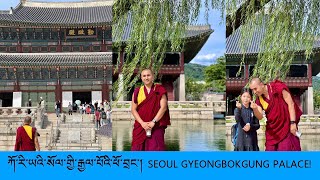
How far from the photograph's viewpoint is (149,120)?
200 inches

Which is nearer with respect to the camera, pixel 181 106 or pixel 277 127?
pixel 277 127

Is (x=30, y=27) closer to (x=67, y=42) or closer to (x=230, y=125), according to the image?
(x=67, y=42)

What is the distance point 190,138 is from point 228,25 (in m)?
1.25

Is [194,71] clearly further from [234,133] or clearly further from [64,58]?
[64,58]

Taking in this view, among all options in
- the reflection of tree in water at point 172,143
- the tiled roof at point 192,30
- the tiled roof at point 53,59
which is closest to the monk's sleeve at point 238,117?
the reflection of tree in water at point 172,143

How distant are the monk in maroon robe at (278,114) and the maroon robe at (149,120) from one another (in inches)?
34.9

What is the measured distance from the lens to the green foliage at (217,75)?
5398 mm

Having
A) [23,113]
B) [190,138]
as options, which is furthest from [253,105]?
[23,113]

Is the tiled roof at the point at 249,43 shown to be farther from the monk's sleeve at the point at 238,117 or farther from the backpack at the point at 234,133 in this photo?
the backpack at the point at 234,133

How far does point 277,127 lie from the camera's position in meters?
4.96

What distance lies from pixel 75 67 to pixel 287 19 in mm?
4163

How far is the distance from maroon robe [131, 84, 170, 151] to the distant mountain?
1.53 feet

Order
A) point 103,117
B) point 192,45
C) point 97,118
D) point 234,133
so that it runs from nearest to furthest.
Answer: point 234,133 → point 192,45 → point 103,117 → point 97,118

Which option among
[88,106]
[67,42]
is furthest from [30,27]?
[88,106]
